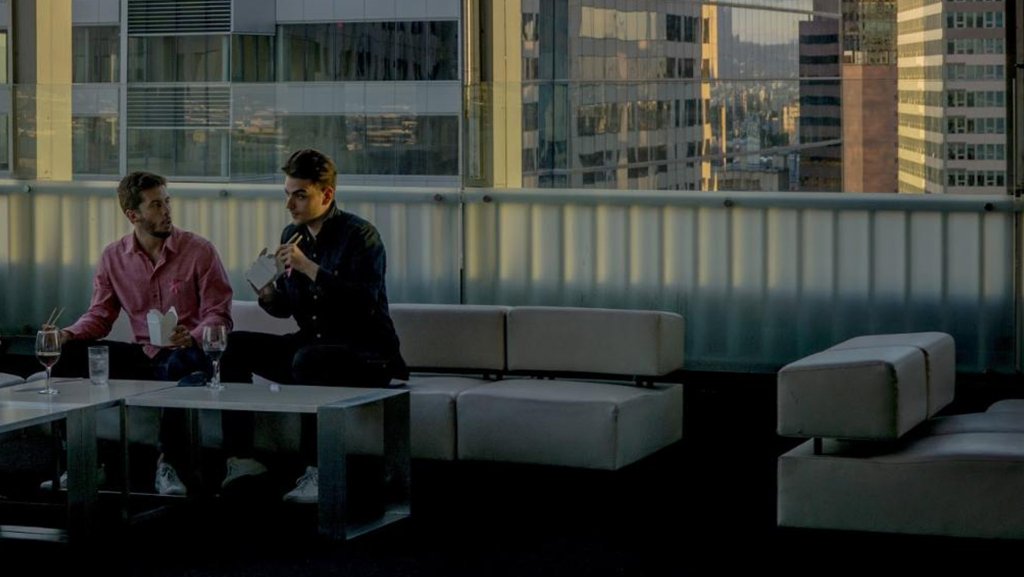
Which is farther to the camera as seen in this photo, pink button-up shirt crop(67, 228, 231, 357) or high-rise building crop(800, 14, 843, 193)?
high-rise building crop(800, 14, 843, 193)

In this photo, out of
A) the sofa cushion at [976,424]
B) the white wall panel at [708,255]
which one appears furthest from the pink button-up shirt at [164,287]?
the sofa cushion at [976,424]

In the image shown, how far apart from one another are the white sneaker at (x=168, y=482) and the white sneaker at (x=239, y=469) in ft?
0.88

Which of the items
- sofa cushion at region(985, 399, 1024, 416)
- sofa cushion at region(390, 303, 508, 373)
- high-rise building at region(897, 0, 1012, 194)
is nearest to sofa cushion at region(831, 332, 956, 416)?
sofa cushion at region(985, 399, 1024, 416)

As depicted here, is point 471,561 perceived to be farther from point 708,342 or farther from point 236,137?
point 236,137

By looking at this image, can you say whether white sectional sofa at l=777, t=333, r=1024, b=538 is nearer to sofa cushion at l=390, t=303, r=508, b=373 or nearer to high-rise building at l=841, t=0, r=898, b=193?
sofa cushion at l=390, t=303, r=508, b=373

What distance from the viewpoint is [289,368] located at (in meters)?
5.69

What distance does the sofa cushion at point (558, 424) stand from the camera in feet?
18.3

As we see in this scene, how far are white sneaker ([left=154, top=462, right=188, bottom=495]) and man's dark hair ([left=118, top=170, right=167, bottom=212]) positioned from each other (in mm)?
969

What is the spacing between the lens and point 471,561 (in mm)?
4707

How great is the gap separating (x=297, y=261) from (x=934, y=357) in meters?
2.20

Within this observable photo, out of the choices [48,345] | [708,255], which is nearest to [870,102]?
[708,255]

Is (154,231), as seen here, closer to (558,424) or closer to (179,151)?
(558,424)

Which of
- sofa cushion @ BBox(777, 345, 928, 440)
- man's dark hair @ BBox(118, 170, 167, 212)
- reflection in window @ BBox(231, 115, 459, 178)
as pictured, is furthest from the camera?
reflection in window @ BBox(231, 115, 459, 178)

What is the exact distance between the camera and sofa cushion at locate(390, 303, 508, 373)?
20.4 feet
